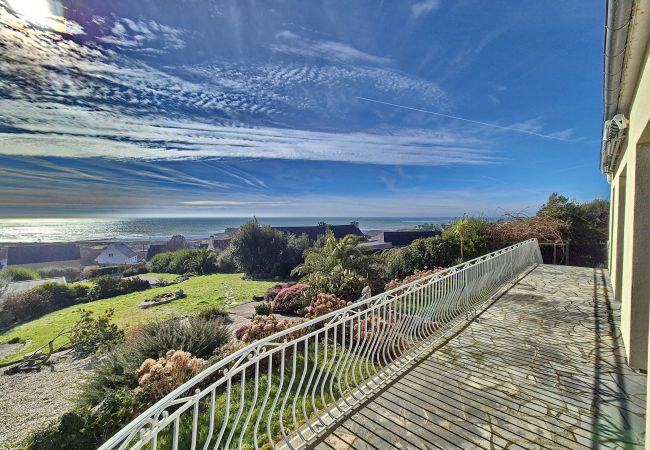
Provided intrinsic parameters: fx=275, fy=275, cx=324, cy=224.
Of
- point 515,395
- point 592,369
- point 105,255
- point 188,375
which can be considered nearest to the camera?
point 515,395

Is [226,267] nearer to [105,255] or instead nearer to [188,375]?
[105,255]

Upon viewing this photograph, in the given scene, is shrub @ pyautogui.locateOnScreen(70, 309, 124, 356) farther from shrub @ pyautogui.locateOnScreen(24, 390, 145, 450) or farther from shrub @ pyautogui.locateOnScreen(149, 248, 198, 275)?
shrub @ pyautogui.locateOnScreen(149, 248, 198, 275)

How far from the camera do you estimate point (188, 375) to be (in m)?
4.55

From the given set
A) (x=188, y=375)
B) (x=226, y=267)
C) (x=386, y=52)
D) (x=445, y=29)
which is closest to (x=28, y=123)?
(x=188, y=375)

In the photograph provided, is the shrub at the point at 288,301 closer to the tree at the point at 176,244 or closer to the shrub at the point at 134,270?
the shrub at the point at 134,270

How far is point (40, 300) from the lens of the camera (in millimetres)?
20047

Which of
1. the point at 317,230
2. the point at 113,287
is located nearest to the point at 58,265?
the point at 113,287

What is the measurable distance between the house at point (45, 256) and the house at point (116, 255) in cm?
473

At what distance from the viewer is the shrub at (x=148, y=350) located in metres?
5.29

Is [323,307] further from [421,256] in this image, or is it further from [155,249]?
[155,249]

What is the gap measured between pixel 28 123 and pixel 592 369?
18.7m

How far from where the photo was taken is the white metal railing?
1824 mm

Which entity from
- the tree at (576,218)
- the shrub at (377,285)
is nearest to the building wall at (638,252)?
the shrub at (377,285)

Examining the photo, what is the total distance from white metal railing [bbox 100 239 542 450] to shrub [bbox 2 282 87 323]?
23341 millimetres
